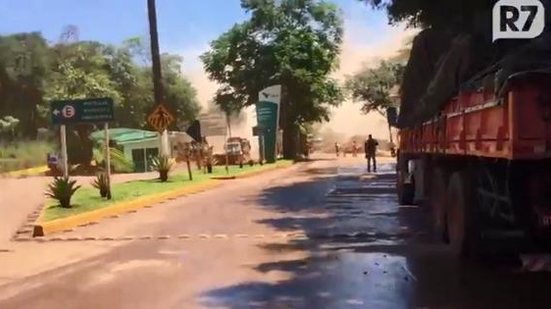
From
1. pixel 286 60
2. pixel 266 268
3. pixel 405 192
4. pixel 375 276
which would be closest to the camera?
pixel 375 276

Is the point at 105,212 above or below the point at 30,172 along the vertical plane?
below

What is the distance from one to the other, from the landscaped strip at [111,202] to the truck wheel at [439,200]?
6867 mm

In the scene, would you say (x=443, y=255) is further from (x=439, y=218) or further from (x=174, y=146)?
(x=174, y=146)

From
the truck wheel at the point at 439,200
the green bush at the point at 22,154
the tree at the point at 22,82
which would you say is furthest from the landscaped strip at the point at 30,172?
the truck wheel at the point at 439,200

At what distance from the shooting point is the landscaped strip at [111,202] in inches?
615

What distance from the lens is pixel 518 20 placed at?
32.8 feet

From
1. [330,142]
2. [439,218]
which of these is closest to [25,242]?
[439,218]

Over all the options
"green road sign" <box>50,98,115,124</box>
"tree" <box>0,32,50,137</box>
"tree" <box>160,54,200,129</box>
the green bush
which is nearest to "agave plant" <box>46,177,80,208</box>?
"green road sign" <box>50,98,115,124</box>

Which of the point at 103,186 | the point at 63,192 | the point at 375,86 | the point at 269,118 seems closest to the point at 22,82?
the point at 269,118

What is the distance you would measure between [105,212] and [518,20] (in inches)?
411

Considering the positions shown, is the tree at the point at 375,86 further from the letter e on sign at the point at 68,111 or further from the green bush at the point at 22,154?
the letter e on sign at the point at 68,111

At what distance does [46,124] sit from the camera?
69188 mm

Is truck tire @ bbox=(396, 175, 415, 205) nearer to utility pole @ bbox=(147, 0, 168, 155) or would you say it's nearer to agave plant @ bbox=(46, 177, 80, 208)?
agave plant @ bbox=(46, 177, 80, 208)

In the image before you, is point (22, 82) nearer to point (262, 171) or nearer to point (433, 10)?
point (262, 171)
